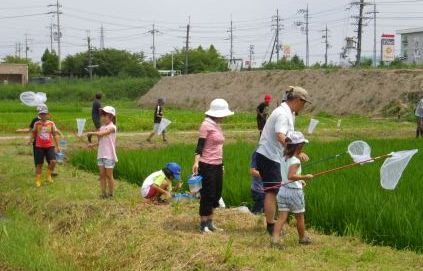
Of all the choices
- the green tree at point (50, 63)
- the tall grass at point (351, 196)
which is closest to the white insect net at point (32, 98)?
the tall grass at point (351, 196)

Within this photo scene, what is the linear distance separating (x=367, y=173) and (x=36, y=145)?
17.8ft

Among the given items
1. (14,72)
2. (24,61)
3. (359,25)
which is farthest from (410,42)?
(24,61)

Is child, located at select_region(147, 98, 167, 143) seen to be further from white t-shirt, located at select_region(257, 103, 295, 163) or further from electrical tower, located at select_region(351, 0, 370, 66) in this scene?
electrical tower, located at select_region(351, 0, 370, 66)

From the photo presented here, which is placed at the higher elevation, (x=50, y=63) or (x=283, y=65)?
(x=50, y=63)

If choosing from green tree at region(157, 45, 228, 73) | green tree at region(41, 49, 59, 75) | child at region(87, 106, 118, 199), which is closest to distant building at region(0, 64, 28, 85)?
green tree at region(41, 49, 59, 75)

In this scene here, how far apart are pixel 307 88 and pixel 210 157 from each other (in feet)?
105

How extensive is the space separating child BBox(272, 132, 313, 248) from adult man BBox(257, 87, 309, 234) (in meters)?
0.12

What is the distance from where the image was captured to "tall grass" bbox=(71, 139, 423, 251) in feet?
20.1

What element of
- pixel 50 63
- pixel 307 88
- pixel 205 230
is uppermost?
pixel 50 63

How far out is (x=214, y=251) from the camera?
5.82 metres

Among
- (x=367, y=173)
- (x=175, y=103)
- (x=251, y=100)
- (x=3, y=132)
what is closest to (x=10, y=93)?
(x=175, y=103)

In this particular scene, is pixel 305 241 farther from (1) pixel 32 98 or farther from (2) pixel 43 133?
(1) pixel 32 98

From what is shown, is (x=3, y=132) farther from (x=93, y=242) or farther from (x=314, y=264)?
(x=314, y=264)

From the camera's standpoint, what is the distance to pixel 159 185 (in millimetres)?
8406
